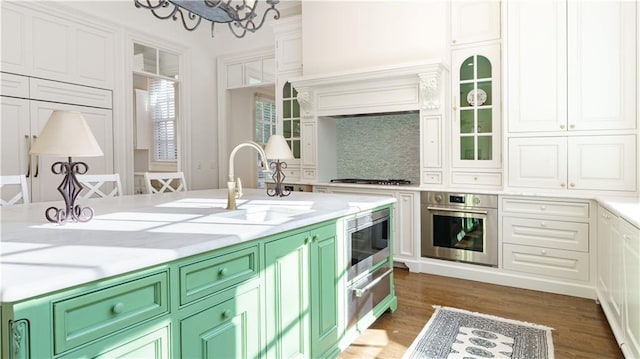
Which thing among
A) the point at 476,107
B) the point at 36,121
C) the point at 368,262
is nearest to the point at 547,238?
the point at 476,107

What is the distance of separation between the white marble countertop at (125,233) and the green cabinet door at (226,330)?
24cm

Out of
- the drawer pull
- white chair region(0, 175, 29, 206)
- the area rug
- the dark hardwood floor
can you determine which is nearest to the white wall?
the dark hardwood floor

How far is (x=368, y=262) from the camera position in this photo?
2484mm

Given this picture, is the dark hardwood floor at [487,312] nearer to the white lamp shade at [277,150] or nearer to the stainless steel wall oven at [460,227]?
the stainless steel wall oven at [460,227]

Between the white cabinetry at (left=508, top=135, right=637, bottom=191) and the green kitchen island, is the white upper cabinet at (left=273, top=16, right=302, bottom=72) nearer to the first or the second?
the white cabinetry at (left=508, top=135, right=637, bottom=191)

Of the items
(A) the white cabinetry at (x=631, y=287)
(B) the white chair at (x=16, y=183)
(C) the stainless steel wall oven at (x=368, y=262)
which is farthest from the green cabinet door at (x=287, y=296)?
(B) the white chair at (x=16, y=183)

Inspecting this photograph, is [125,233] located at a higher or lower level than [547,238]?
higher

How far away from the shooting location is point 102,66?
4496 millimetres

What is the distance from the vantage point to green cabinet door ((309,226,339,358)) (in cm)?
194

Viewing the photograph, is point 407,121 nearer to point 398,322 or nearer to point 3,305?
point 398,322

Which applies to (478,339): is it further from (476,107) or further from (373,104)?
(373,104)

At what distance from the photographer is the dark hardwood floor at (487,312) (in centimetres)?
233

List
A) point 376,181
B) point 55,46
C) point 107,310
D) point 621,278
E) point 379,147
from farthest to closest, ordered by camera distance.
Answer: point 379,147
point 376,181
point 55,46
point 621,278
point 107,310

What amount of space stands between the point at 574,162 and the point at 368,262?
2096mm
